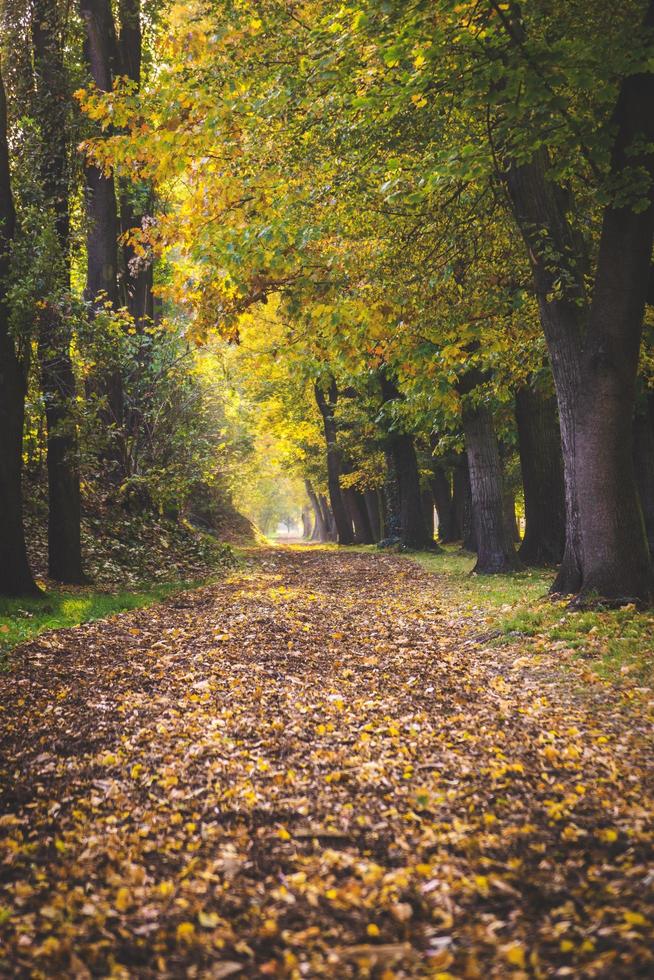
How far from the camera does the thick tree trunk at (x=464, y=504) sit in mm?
21734

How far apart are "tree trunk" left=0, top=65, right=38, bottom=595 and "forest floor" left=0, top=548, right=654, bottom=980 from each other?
9.15 ft

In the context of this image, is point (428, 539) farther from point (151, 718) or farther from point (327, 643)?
point (151, 718)

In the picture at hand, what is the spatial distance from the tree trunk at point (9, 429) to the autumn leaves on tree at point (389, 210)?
0.12 feet

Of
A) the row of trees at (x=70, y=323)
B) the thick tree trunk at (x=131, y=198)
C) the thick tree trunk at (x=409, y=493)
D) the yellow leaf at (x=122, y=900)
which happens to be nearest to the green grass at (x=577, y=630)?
the yellow leaf at (x=122, y=900)

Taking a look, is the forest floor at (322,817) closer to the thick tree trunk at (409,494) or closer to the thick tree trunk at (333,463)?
the thick tree trunk at (409,494)

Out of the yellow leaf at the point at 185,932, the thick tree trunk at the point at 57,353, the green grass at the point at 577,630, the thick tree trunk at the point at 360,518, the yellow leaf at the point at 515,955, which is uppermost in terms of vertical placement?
the thick tree trunk at the point at 57,353

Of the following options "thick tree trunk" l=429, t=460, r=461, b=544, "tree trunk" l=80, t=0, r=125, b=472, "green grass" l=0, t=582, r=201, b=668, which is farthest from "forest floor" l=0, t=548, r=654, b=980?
"thick tree trunk" l=429, t=460, r=461, b=544

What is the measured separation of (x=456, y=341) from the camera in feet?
35.8

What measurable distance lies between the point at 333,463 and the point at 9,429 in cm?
2005

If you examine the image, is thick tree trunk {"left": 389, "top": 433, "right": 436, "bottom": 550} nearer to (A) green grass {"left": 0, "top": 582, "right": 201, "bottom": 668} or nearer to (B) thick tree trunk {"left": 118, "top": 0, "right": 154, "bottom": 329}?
(B) thick tree trunk {"left": 118, "top": 0, "right": 154, "bottom": 329}

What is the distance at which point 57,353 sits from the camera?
1091cm

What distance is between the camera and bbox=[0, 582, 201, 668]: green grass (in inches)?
317

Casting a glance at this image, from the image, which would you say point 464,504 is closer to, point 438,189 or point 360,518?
point 360,518

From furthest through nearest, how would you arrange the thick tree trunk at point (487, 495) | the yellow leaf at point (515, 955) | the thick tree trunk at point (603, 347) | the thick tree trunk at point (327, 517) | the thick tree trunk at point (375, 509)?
1. the thick tree trunk at point (327, 517)
2. the thick tree trunk at point (375, 509)
3. the thick tree trunk at point (487, 495)
4. the thick tree trunk at point (603, 347)
5. the yellow leaf at point (515, 955)
